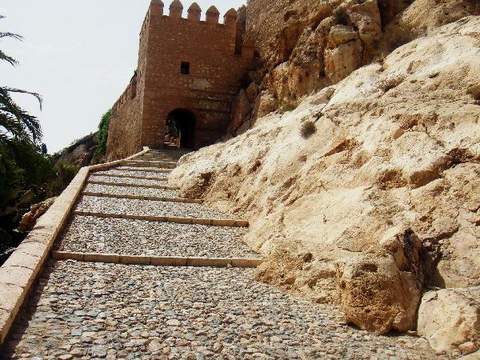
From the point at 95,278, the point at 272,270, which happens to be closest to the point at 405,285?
the point at 272,270

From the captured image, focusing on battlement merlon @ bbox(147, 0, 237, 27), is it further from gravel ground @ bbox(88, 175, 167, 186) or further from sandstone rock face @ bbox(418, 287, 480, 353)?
sandstone rock face @ bbox(418, 287, 480, 353)

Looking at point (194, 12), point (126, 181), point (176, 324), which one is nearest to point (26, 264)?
point (176, 324)

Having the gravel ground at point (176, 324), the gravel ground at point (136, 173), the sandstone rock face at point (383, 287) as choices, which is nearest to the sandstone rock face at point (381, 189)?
the sandstone rock face at point (383, 287)

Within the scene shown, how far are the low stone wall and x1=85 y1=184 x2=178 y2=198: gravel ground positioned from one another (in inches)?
104

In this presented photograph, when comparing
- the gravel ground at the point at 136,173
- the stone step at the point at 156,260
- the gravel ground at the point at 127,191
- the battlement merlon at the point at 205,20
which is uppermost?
the battlement merlon at the point at 205,20

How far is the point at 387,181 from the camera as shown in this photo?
6.51 meters

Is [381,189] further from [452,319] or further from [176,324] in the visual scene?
[176,324]

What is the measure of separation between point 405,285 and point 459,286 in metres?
0.54

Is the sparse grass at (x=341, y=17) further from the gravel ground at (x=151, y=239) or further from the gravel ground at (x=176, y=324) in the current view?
the gravel ground at (x=176, y=324)

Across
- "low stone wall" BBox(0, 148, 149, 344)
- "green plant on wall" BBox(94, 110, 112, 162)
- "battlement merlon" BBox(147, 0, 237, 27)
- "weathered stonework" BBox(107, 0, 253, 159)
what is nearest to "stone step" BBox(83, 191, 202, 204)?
"low stone wall" BBox(0, 148, 149, 344)

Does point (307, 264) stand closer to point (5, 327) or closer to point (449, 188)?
point (449, 188)

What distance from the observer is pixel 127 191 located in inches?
462

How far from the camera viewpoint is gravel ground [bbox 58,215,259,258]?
23.1 ft

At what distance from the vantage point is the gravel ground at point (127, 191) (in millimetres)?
11469
